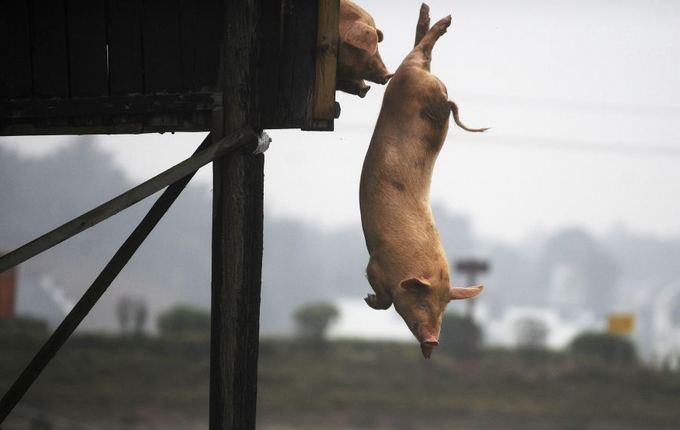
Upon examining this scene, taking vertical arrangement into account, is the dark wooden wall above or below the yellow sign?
below

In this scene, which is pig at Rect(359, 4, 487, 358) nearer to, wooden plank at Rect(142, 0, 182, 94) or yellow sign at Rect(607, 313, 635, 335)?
wooden plank at Rect(142, 0, 182, 94)

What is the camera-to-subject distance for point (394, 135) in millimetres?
3855

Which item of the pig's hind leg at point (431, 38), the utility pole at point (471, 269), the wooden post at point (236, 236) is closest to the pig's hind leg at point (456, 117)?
the pig's hind leg at point (431, 38)

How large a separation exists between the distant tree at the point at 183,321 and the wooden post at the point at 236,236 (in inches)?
676

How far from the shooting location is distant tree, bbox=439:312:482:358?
20953mm

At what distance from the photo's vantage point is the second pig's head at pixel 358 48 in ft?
12.7

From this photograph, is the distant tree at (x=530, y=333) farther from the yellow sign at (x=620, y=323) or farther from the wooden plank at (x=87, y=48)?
the wooden plank at (x=87, y=48)

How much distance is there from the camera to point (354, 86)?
3990 millimetres

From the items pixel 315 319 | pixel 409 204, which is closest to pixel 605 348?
pixel 315 319

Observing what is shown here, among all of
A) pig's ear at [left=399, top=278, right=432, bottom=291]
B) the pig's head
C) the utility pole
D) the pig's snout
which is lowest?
the pig's snout

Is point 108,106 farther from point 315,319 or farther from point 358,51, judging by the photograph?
point 315,319

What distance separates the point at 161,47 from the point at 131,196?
602mm

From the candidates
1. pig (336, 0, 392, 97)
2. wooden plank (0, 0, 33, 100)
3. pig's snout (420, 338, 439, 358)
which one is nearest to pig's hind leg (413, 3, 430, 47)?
pig (336, 0, 392, 97)

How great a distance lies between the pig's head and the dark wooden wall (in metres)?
0.72
